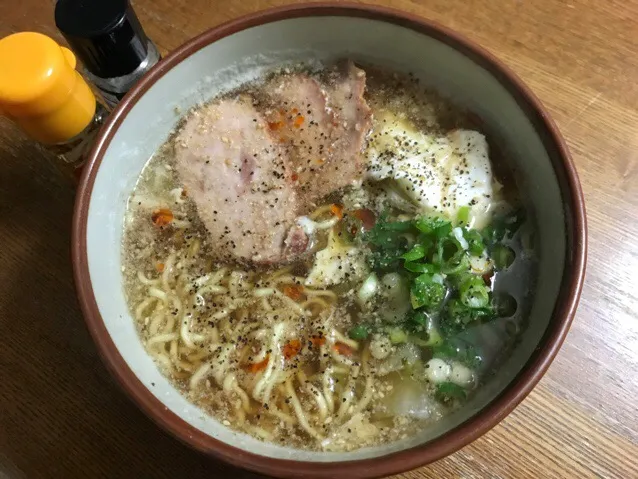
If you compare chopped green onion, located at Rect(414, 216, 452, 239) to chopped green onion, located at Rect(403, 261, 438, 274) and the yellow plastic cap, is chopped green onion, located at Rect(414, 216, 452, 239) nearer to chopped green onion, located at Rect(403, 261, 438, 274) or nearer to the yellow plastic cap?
chopped green onion, located at Rect(403, 261, 438, 274)

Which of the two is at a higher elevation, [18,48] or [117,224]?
[18,48]

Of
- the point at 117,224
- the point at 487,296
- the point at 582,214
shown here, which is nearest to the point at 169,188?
the point at 117,224

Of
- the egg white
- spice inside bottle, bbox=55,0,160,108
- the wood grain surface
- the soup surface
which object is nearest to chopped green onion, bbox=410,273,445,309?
the soup surface

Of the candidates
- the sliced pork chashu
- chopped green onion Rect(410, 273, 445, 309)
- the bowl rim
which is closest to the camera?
the bowl rim

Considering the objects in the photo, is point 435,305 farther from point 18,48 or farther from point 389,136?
point 18,48

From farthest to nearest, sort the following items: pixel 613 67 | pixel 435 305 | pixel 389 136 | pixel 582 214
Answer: pixel 613 67, pixel 389 136, pixel 435 305, pixel 582 214

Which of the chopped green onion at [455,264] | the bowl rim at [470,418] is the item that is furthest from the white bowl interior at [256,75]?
the chopped green onion at [455,264]

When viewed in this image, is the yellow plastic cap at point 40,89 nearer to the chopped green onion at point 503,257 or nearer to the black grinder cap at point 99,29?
the black grinder cap at point 99,29
